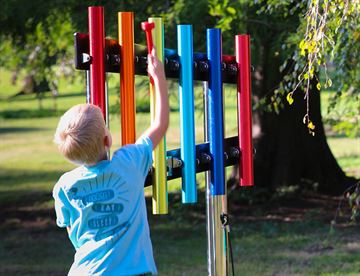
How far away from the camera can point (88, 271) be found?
10.6ft

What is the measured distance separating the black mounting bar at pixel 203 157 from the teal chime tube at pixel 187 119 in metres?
0.04

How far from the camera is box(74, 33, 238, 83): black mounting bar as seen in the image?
13.4 ft

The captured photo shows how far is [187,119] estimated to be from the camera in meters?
4.48

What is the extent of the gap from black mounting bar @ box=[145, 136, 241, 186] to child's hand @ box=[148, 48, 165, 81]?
0.61 meters

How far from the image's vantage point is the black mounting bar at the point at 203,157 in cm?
443

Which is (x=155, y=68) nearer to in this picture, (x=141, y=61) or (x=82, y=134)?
(x=141, y=61)

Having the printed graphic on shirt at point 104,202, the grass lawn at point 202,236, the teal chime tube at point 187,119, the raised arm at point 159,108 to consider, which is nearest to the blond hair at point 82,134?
the printed graphic on shirt at point 104,202

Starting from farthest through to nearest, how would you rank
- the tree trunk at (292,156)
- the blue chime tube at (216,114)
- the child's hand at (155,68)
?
the tree trunk at (292,156), the blue chime tube at (216,114), the child's hand at (155,68)

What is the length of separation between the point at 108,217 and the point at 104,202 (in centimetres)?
6

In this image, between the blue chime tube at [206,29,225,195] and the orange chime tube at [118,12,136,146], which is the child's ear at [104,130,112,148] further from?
the blue chime tube at [206,29,225,195]

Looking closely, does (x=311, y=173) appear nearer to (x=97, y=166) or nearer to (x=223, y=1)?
(x=223, y=1)

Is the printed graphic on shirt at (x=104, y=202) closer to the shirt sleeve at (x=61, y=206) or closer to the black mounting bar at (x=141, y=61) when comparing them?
the shirt sleeve at (x=61, y=206)

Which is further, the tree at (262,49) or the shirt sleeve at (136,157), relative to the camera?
the tree at (262,49)

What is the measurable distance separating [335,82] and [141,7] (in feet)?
10.5
